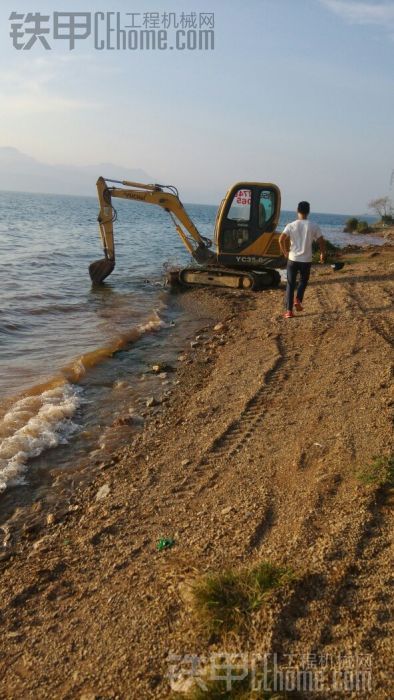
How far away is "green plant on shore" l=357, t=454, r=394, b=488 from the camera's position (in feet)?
12.5

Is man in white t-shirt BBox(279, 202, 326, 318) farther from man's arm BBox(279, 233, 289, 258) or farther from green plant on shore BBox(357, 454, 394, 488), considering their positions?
green plant on shore BBox(357, 454, 394, 488)

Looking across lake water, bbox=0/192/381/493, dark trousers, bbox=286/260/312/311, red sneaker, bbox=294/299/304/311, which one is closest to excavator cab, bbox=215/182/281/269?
lake water, bbox=0/192/381/493

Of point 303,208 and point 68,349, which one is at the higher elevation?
point 303,208

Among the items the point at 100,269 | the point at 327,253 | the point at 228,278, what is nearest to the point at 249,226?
the point at 228,278

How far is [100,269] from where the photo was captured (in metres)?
15.2

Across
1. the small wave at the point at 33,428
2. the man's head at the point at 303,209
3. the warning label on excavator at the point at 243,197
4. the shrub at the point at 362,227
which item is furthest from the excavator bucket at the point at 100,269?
the shrub at the point at 362,227

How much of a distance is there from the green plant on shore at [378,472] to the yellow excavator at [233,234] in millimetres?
9668

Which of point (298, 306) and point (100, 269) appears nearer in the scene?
point (298, 306)

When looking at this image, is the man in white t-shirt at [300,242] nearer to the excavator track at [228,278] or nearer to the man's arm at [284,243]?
the man's arm at [284,243]

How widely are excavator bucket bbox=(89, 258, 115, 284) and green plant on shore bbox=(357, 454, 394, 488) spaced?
12.2m

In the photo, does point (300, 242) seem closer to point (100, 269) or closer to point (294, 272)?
point (294, 272)

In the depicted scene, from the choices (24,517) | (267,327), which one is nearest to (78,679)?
(24,517)

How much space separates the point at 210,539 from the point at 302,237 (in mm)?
6543

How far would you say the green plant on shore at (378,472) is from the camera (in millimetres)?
3809
